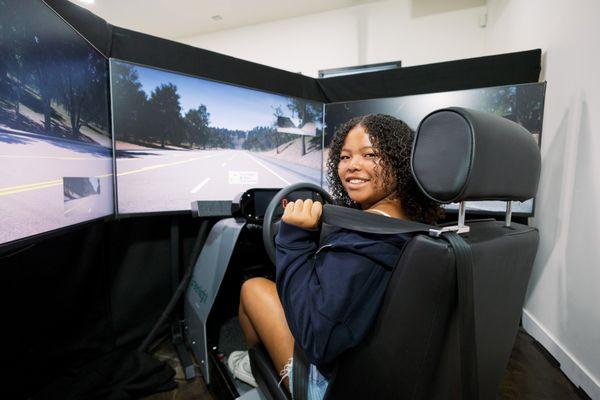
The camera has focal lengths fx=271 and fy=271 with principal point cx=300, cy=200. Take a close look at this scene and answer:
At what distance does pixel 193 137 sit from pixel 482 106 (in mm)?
2207

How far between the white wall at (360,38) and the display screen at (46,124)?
2.71m

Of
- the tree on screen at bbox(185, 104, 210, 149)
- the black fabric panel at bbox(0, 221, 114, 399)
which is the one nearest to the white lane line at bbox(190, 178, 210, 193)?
the tree on screen at bbox(185, 104, 210, 149)

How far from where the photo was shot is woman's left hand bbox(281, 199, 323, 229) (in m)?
0.77

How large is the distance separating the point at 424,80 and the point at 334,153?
171 cm

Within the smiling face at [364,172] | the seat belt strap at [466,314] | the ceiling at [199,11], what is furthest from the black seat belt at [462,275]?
the ceiling at [199,11]

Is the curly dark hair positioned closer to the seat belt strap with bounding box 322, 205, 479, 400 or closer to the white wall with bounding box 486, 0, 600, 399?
the seat belt strap with bounding box 322, 205, 479, 400

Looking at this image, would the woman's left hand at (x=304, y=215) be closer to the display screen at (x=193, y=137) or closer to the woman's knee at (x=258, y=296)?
the woman's knee at (x=258, y=296)

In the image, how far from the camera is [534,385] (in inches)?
59.7

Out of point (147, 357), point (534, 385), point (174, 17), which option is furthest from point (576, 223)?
point (174, 17)

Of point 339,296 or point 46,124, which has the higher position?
point 46,124

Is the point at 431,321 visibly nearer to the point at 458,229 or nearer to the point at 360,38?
the point at 458,229

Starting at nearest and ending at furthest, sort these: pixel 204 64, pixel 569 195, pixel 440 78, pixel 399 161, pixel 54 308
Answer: pixel 399 161 < pixel 54 308 < pixel 569 195 < pixel 204 64 < pixel 440 78

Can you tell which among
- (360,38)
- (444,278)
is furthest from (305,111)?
(444,278)

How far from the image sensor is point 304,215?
768 millimetres
